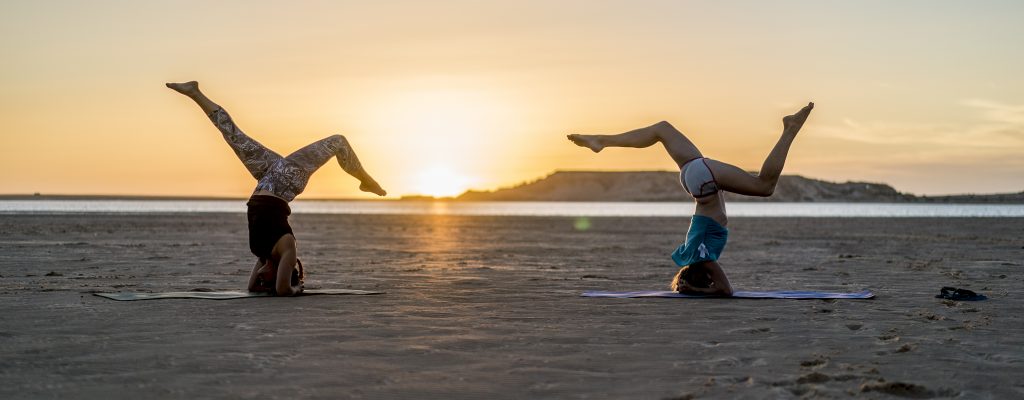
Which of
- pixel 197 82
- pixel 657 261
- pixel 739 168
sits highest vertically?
pixel 197 82

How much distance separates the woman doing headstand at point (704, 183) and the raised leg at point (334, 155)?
2.37 m

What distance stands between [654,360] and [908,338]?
216 cm

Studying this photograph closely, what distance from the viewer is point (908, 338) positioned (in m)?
6.72

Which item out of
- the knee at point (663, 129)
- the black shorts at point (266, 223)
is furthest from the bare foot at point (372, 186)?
the knee at point (663, 129)

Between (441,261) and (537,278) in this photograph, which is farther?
(441,261)

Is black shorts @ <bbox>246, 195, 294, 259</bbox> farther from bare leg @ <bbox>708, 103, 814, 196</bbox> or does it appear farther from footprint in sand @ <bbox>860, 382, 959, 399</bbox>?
footprint in sand @ <bbox>860, 382, 959, 399</bbox>

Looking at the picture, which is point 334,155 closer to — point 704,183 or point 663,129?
point 663,129

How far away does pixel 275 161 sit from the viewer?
386 inches

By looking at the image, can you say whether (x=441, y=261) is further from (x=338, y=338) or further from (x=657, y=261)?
(x=338, y=338)

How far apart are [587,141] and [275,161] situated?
10.7 feet

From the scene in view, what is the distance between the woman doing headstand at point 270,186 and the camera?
31.6 ft

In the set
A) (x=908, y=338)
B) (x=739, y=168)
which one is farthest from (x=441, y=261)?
(x=908, y=338)

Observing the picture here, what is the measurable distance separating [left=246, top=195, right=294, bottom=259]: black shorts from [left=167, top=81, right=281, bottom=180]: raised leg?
0.37 m

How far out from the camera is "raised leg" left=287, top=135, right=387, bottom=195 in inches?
386
